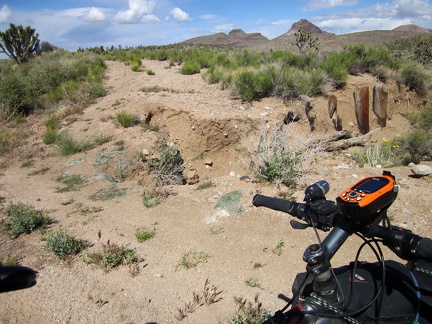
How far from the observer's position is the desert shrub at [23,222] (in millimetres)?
4578

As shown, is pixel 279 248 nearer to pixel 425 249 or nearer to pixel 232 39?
pixel 425 249

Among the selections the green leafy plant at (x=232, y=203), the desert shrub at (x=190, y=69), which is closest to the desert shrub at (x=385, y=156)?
the green leafy plant at (x=232, y=203)

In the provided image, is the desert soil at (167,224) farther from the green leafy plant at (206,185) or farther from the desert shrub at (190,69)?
the desert shrub at (190,69)

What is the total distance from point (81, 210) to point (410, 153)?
7.04 metres

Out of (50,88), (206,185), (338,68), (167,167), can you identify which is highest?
(50,88)

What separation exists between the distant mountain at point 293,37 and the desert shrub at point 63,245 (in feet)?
125

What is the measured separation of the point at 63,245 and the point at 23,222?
1044mm

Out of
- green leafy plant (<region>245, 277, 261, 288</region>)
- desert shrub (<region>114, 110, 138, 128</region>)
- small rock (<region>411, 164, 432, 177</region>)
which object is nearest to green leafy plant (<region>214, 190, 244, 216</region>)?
green leafy plant (<region>245, 277, 261, 288</region>)

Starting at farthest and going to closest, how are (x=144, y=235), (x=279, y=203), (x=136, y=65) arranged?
(x=136, y=65)
(x=144, y=235)
(x=279, y=203)

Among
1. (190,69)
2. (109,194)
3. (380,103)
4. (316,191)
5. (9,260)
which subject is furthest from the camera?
(190,69)

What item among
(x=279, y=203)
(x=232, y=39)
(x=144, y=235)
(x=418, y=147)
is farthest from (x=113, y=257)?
(x=232, y=39)

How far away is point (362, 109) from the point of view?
34.4 feet

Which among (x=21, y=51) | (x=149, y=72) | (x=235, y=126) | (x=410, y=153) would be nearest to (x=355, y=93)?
(x=410, y=153)

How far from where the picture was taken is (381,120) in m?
10.8
